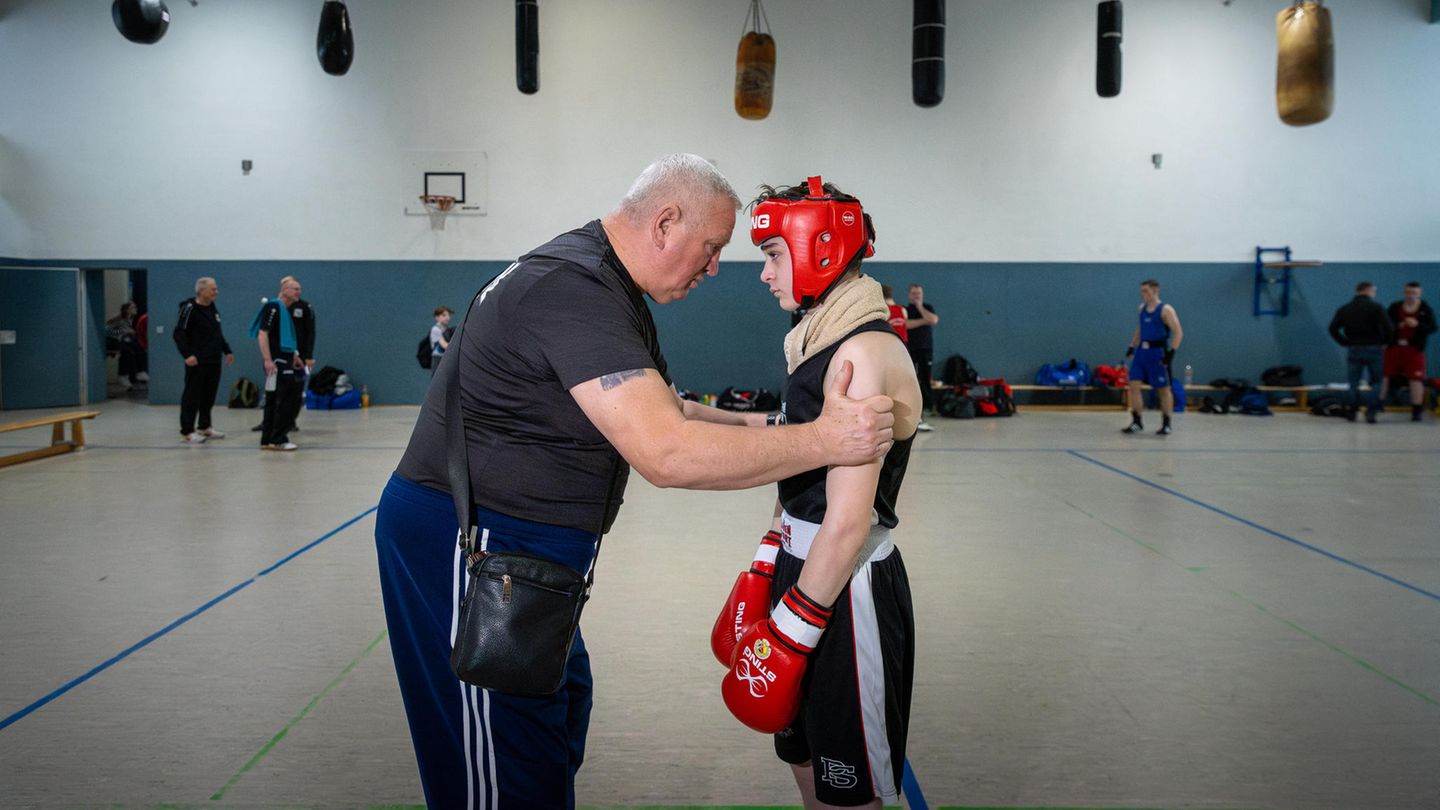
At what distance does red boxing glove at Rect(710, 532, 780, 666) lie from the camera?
6.61 feet

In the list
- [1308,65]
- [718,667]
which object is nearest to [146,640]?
[718,667]

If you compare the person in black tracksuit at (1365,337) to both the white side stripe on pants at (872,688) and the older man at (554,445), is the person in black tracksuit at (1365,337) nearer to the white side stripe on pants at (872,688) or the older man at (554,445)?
the white side stripe on pants at (872,688)

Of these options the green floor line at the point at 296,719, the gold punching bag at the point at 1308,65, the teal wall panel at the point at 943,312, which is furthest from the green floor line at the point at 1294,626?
the teal wall panel at the point at 943,312

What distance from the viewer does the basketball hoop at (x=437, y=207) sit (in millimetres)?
13688

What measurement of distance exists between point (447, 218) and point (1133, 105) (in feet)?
33.3

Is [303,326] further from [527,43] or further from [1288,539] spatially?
[1288,539]

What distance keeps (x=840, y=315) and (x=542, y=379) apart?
1.97 feet

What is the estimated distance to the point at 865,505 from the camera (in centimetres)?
174

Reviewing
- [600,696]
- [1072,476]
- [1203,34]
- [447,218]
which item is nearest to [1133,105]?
[1203,34]

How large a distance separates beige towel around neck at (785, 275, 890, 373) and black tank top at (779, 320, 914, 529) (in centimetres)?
2

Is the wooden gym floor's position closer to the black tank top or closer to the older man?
the older man

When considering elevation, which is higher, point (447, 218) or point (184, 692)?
point (447, 218)

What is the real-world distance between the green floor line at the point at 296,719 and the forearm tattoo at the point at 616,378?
1902 mm

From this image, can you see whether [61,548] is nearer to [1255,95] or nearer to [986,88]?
[986,88]
